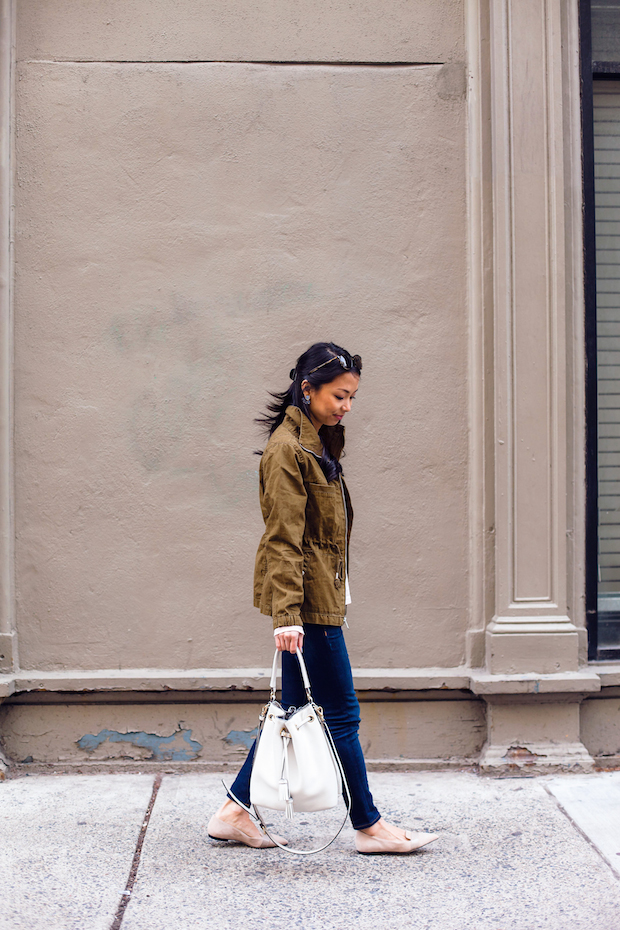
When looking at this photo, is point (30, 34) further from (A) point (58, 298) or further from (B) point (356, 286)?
(B) point (356, 286)

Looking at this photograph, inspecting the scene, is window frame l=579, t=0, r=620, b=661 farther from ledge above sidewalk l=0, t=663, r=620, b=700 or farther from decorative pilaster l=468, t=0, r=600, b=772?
ledge above sidewalk l=0, t=663, r=620, b=700

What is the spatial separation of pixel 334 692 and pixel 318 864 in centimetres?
68

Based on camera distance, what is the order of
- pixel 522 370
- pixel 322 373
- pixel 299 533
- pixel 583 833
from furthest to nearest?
pixel 522 370 < pixel 583 833 < pixel 322 373 < pixel 299 533

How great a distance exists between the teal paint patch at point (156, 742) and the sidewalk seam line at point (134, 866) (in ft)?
0.53

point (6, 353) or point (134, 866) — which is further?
point (6, 353)

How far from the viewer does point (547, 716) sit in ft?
14.0

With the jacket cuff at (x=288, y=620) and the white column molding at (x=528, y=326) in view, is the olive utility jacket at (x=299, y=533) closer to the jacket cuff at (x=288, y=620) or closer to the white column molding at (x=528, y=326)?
the jacket cuff at (x=288, y=620)

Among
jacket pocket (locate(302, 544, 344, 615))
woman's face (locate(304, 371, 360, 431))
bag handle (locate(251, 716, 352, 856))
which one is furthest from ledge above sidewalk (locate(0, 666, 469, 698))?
woman's face (locate(304, 371, 360, 431))

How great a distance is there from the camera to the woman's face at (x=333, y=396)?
10.4ft

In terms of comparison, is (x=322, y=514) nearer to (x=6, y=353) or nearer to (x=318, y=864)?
(x=318, y=864)

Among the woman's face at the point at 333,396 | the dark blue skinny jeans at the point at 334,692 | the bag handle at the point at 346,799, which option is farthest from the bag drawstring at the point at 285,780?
the woman's face at the point at 333,396

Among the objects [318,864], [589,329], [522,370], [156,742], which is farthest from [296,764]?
[589,329]

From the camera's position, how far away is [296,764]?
293 cm

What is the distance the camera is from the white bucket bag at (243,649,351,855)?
2906 millimetres
